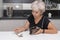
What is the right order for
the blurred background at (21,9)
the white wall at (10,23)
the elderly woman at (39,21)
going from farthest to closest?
the blurred background at (21,9) < the white wall at (10,23) < the elderly woman at (39,21)

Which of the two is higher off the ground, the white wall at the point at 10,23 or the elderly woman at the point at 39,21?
the elderly woman at the point at 39,21

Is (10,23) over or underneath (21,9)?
underneath

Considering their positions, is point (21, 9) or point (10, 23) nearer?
point (10, 23)

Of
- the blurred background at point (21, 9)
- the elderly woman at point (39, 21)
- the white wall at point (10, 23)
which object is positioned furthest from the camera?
the blurred background at point (21, 9)

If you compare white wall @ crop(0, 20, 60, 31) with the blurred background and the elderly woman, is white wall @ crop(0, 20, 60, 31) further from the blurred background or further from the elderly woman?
the elderly woman

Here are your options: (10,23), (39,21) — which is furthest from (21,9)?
(39,21)

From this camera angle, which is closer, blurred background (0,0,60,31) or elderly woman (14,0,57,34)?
elderly woman (14,0,57,34)

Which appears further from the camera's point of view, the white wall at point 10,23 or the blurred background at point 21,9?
the blurred background at point 21,9

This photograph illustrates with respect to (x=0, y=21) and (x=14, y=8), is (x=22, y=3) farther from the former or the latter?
(x=0, y=21)

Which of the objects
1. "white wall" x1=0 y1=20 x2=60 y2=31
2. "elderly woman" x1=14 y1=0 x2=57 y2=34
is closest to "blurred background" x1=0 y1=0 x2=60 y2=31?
"white wall" x1=0 y1=20 x2=60 y2=31

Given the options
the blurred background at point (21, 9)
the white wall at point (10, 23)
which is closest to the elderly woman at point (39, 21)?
the white wall at point (10, 23)

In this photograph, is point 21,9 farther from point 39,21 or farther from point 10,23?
point 39,21

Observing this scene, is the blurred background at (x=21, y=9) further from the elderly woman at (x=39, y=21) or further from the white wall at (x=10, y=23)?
the elderly woman at (x=39, y=21)

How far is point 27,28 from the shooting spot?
2.29 metres
